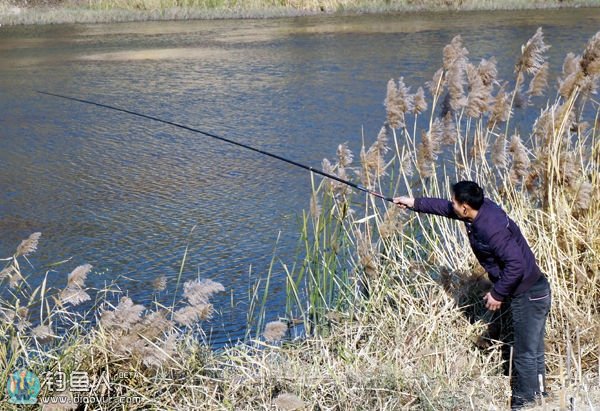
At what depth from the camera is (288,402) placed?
3.64m

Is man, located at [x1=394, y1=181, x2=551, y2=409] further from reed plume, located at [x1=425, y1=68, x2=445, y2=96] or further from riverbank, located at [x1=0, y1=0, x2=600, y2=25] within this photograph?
riverbank, located at [x1=0, y1=0, x2=600, y2=25]

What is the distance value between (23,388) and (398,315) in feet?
5.20

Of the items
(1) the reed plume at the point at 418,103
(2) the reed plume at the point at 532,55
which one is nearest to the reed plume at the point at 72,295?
(1) the reed plume at the point at 418,103

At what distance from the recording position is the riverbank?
733 inches

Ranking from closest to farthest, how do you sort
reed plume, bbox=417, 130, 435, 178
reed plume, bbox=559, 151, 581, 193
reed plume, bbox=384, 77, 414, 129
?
reed plume, bbox=559, 151, 581, 193 → reed plume, bbox=417, 130, 435, 178 → reed plume, bbox=384, 77, 414, 129

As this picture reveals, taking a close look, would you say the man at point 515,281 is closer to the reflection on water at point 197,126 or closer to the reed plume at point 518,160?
the reed plume at point 518,160

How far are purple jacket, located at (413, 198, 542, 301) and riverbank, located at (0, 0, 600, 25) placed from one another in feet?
49.0

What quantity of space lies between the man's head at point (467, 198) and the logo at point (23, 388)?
1.75 meters

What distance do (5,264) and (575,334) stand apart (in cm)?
341

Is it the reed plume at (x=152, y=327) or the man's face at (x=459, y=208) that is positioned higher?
the man's face at (x=459, y=208)

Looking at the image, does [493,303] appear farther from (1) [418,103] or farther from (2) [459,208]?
(1) [418,103]

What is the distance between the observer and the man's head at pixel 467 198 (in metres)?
3.93

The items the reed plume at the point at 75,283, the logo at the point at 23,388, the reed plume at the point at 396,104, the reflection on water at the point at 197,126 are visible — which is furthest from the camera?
the reflection on water at the point at 197,126

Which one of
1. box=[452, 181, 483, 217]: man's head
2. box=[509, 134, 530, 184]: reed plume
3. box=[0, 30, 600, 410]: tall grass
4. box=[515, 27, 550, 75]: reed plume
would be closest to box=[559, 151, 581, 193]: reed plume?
box=[0, 30, 600, 410]: tall grass
